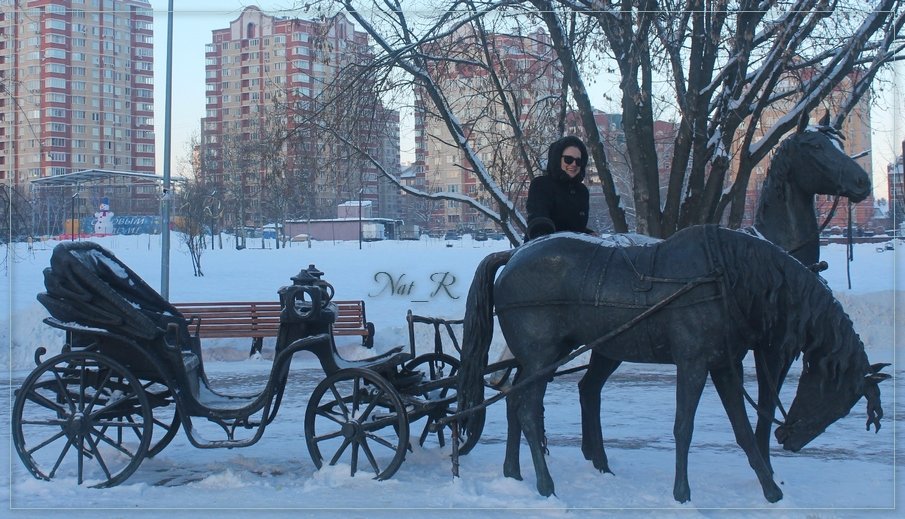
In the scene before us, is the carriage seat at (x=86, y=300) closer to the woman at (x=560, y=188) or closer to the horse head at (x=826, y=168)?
the woman at (x=560, y=188)

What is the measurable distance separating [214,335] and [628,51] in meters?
6.97

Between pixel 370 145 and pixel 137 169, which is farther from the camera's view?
pixel 370 145

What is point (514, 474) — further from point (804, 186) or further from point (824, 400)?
point (804, 186)

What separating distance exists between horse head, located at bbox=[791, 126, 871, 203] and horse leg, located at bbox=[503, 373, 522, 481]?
220cm

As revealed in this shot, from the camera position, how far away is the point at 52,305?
623cm

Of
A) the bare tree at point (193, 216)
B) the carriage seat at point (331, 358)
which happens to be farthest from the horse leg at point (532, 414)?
the bare tree at point (193, 216)

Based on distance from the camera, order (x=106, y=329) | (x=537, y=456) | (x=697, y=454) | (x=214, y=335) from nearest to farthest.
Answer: (x=537, y=456) → (x=106, y=329) → (x=697, y=454) → (x=214, y=335)

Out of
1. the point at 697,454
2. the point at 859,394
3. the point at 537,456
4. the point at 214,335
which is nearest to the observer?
the point at 859,394

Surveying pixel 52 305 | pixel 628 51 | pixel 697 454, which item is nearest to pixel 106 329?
pixel 52 305

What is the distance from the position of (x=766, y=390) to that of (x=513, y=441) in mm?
1615

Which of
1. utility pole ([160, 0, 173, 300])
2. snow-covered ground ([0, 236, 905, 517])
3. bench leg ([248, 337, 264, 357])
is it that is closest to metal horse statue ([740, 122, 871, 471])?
snow-covered ground ([0, 236, 905, 517])

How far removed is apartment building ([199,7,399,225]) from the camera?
11164 mm

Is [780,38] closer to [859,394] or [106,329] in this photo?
[859,394]

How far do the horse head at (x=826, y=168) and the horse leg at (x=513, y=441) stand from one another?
7.22ft
